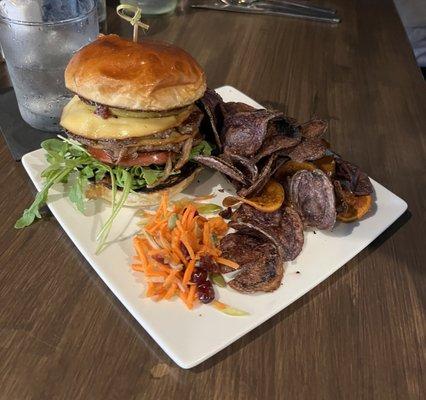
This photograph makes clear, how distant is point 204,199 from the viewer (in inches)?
74.1

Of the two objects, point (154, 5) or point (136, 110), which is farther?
point (154, 5)

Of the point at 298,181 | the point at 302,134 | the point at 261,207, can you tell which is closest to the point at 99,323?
the point at 261,207

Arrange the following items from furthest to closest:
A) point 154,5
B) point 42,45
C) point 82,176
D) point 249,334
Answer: point 154,5, point 42,45, point 82,176, point 249,334

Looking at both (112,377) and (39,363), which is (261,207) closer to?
(112,377)

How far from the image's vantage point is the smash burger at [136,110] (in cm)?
159

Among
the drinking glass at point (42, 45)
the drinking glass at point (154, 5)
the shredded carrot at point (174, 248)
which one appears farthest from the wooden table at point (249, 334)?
the drinking glass at point (154, 5)

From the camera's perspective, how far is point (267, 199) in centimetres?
171

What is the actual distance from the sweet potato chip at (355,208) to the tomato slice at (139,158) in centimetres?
69

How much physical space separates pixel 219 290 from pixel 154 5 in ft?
8.42

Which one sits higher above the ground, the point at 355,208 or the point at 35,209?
the point at 355,208

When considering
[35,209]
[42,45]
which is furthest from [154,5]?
[35,209]

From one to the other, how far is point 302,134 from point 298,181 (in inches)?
9.7

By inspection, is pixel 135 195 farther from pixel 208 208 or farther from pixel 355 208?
pixel 355 208

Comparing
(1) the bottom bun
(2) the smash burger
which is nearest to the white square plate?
(1) the bottom bun
